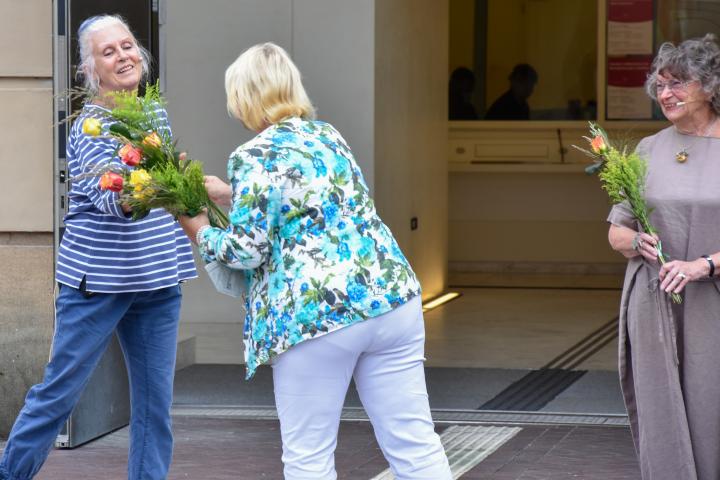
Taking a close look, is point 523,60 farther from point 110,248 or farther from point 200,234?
point 200,234

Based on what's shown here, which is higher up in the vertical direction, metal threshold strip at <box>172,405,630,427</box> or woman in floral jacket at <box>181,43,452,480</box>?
woman in floral jacket at <box>181,43,452,480</box>

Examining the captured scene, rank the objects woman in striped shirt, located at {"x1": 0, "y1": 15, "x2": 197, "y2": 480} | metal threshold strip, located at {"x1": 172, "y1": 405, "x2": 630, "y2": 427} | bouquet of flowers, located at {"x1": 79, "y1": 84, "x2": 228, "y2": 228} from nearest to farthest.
A: 1. bouquet of flowers, located at {"x1": 79, "y1": 84, "x2": 228, "y2": 228}
2. woman in striped shirt, located at {"x1": 0, "y1": 15, "x2": 197, "y2": 480}
3. metal threshold strip, located at {"x1": 172, "y1": 405, "x2": 630, "y2": 427}

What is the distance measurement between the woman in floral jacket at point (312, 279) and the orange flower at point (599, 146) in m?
0.90

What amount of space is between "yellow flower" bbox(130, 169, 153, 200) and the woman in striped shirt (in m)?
0.65

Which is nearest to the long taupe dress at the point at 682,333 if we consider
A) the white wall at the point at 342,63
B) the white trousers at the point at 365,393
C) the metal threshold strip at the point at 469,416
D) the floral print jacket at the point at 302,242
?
the white trousers at the point at 365,393

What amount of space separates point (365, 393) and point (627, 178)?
3.71ft

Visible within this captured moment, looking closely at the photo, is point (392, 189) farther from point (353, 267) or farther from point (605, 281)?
point (353, 267)

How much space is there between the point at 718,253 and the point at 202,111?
619 cm

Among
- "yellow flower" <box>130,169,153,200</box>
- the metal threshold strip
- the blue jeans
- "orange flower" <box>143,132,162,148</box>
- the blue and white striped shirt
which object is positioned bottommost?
the metal threshold strip

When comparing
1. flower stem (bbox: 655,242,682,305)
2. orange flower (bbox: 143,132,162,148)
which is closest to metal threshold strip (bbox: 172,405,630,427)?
flower stem (bbox: 655,242,682,305)

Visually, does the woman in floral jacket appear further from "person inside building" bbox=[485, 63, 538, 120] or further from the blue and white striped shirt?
"person inside building" bbox=[485, 63, 538, 120]

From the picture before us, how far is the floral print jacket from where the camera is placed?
4.04 metres

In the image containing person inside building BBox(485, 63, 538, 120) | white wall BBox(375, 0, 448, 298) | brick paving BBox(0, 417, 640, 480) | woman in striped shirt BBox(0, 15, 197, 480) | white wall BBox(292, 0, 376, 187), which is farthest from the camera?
person inside building BBox(485, 63, 538, 120)

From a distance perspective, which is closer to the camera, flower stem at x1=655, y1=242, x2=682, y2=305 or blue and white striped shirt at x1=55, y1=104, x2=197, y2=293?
flower stem at x1=655, y1=242, x2=682, y2=305
